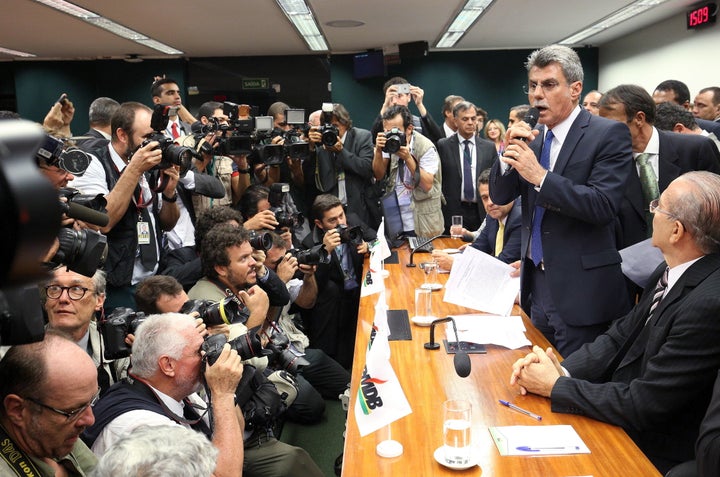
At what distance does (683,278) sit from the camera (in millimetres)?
1867

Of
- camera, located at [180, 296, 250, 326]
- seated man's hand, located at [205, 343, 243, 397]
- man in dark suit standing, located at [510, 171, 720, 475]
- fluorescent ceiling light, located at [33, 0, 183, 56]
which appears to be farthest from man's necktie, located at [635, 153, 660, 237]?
fluorescent ceiling light, located at [33, 0, 183, 56]

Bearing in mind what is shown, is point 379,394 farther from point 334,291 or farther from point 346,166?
point 346,166

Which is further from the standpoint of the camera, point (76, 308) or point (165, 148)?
point (165, 148)

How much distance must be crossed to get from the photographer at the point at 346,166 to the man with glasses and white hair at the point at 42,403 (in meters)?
3.30

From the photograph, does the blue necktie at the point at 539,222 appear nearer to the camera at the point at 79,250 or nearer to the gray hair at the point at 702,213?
the gray hair at the point at 702,213

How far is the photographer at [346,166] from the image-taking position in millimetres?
4836

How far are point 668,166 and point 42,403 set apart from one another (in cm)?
297

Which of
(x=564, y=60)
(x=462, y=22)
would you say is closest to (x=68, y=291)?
(x=564, y=60)

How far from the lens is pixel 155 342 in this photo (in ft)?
6.50

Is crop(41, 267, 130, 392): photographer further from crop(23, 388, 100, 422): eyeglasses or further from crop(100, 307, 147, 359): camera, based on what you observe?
crop(23, 388, 100, 422): eyeglasses

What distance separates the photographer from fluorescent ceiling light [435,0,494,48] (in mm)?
7081

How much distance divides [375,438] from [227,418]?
0.49 meters

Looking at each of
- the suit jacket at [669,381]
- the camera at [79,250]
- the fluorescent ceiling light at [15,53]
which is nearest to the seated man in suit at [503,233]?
the suit jacket at [669,381]

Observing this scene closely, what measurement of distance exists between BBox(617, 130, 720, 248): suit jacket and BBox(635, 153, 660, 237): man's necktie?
0.03 metres
